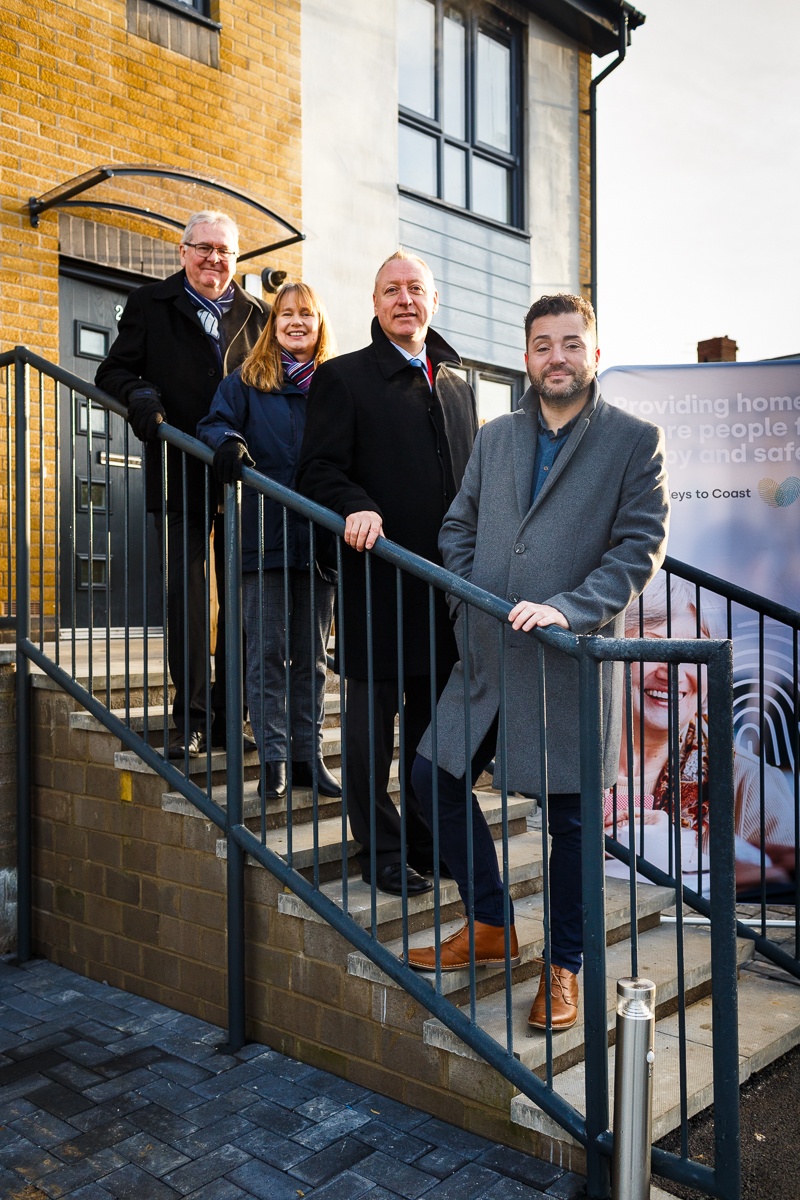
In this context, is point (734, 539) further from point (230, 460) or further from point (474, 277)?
point (474, 277)

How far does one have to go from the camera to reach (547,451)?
2842mm

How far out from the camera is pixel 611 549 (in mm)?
2686

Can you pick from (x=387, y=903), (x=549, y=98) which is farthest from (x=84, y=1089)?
(x=549, y=98)

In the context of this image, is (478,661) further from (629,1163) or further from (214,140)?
(214,140)

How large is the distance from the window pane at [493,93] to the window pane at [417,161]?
2.48 ft

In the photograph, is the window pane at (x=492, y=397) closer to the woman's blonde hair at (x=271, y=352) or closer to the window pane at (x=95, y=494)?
the window pane at (x=95, y=494)

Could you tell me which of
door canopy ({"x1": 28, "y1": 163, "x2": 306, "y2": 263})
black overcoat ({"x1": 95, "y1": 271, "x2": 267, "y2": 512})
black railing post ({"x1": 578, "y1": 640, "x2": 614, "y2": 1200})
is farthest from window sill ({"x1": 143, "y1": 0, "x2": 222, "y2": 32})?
black railing post ({"x1": 578, "y1": 640, "x2": 614, "y2": 1200})

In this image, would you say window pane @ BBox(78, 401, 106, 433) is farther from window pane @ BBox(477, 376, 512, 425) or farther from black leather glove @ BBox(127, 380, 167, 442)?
window pane @ BBox(477, 376, 512, 425)

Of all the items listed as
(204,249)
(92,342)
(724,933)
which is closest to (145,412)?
(204,249)

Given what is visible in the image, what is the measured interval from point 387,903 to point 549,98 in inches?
331

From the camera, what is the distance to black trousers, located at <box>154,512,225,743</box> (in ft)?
12.1

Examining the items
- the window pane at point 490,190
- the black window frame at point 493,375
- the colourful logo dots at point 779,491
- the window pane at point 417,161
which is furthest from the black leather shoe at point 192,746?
the window pane at point 490,190

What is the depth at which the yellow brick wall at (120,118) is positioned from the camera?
5328 mm

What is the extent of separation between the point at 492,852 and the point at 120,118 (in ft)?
15.6
